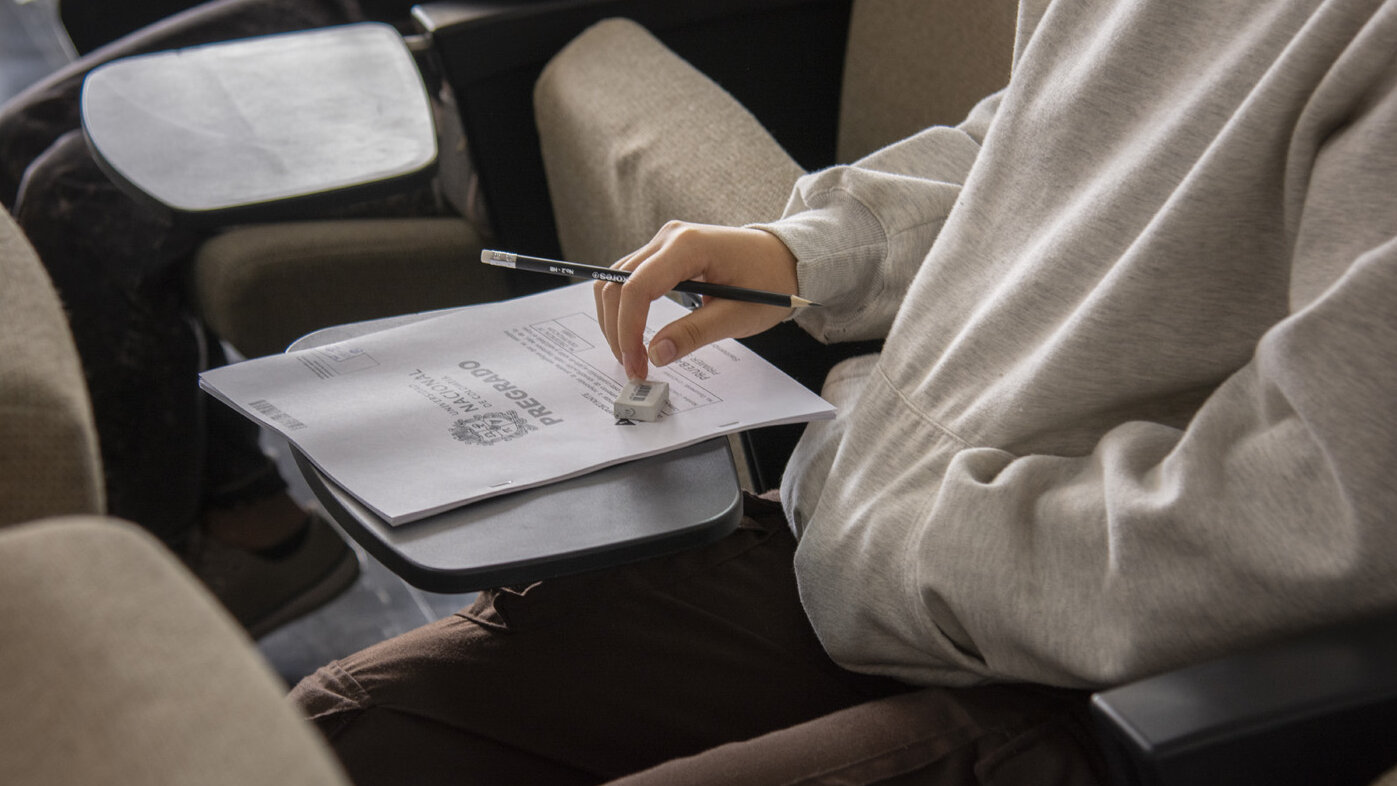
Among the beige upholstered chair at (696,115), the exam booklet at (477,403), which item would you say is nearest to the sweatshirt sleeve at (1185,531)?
the exam booklet at (477,403)

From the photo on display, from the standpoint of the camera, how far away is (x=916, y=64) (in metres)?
1.26

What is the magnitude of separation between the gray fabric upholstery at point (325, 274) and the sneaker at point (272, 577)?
271 mm

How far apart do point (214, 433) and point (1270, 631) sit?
1249 millimetres

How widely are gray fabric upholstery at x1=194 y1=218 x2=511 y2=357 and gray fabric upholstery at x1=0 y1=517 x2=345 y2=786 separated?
0.99 meters

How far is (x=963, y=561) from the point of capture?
58 centimetres

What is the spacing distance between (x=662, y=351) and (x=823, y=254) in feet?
0.52

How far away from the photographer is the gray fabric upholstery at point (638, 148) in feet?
3.42

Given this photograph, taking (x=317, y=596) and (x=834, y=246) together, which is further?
(x=317, y=596)

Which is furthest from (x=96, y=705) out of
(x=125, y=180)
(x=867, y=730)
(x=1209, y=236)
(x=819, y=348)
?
(x=125, y=180)

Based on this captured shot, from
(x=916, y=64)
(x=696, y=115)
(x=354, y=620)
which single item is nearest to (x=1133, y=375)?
(x=696, y=115)

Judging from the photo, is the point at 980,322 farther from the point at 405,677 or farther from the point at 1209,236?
the point at 405,677

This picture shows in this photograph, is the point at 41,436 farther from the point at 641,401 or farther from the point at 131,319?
the point at 131,319

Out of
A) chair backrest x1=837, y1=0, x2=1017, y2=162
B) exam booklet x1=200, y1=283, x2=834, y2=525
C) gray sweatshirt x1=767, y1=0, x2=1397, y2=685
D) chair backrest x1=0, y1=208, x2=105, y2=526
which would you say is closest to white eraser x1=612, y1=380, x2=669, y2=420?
exam booklet x1=200, y1=283, x2=834, y2=525

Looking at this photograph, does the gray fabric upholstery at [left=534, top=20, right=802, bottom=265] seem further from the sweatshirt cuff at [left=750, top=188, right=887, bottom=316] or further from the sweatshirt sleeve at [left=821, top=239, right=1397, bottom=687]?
the sweatshirt sleeve at [left=821, top=239, right=1397, bottom=687]
